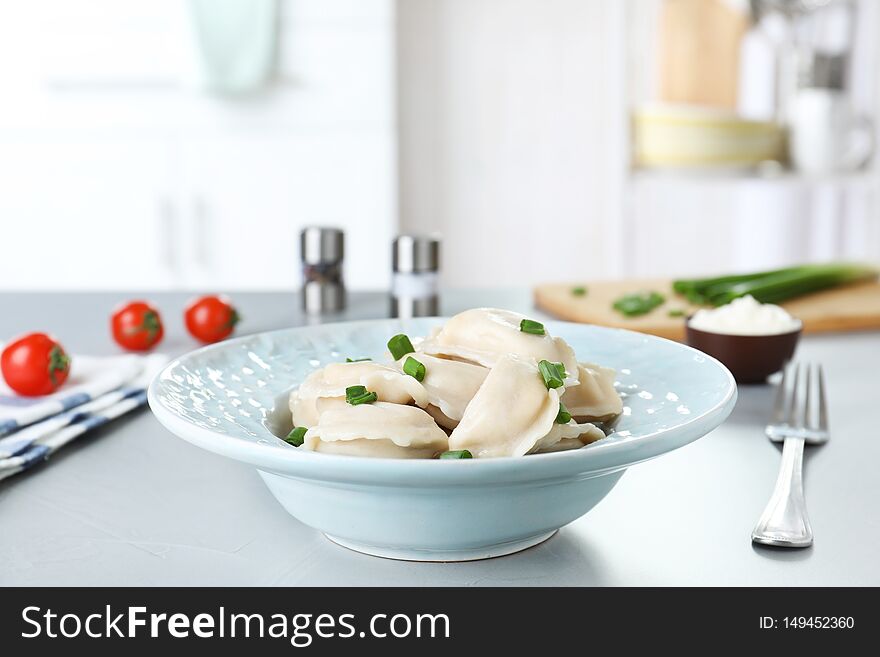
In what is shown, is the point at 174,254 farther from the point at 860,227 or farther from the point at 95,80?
the point at 860,227

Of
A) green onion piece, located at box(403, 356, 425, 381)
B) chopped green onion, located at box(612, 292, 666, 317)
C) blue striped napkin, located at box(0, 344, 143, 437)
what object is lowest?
blue striped napkin, located at box(0, 344, 143, 437)

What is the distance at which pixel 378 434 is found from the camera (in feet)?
2.25

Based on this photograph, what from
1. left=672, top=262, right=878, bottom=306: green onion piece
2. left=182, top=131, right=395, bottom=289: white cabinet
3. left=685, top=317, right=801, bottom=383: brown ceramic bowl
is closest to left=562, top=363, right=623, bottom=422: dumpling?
left=685, top=317, right=801, bottom=383: brown ceramic bowl

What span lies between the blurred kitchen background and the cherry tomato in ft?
6.23

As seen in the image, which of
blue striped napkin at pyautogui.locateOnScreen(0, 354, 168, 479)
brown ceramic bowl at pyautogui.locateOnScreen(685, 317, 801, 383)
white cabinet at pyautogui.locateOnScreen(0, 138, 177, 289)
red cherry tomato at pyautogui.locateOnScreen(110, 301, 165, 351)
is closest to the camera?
blue striped napkin at pyautogui.locateOnScreen(0, 354, 168, 479)

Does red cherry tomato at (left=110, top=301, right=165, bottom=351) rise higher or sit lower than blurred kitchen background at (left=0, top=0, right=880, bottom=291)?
lower

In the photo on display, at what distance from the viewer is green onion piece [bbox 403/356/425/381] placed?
764 millimetres

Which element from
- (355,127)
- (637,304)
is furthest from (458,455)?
(355,127)

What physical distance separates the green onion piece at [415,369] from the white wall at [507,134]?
3.07 meters

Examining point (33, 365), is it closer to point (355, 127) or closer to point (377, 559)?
point (377, 559)

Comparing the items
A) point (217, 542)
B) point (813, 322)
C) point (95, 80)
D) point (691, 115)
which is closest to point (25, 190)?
point (95, 80)

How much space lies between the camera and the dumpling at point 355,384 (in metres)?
0.75

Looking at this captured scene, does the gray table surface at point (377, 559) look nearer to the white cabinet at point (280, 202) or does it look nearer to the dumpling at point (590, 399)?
the dumpling at point (590, 399)

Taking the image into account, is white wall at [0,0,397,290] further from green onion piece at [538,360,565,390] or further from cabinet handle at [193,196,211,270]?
green onion piece at [538,360,565,390]
